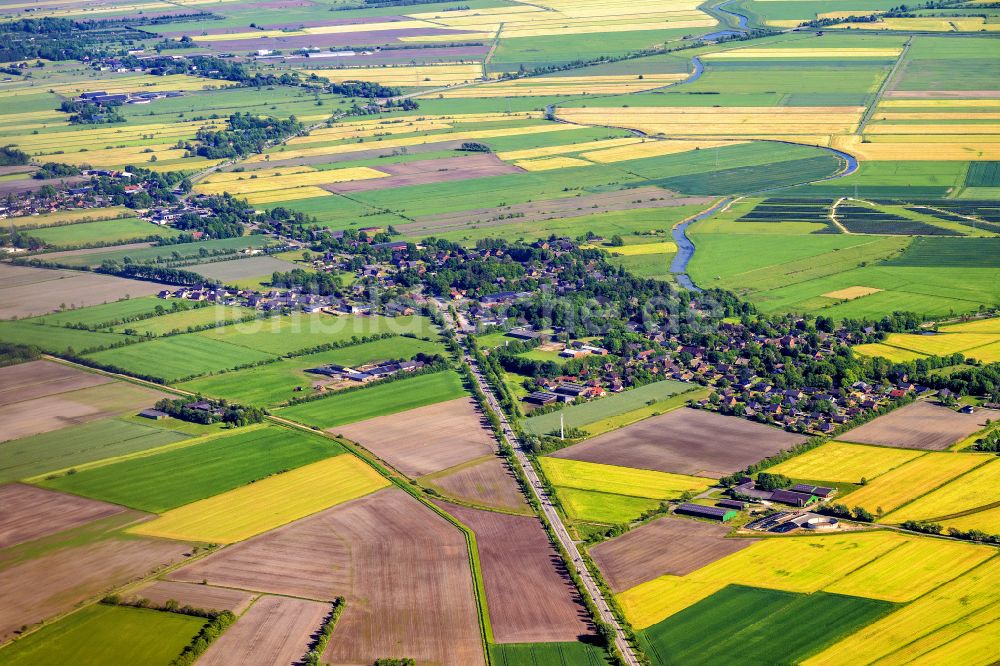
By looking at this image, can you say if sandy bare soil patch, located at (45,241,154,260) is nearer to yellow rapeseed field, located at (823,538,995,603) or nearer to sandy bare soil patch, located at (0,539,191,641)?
sandy bare soil patch, located at (0,539,191,641)

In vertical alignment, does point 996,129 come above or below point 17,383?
above

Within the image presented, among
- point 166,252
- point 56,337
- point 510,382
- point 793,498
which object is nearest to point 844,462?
point 793,498

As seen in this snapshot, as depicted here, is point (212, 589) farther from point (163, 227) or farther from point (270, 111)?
point (270, 111)

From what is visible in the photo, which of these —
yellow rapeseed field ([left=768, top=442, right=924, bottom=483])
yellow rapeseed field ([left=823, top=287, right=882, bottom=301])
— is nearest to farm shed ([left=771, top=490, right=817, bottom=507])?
yellow rapeseed field ([left=768, top=442, right=924, bottom=483])

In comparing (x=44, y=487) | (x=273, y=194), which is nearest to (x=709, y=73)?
(x=273, y=194)

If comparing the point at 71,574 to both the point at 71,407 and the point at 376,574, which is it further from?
the point at 71,407

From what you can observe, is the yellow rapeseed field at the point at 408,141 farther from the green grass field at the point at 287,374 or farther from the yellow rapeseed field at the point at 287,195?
the green grass field at the point at 287,374
